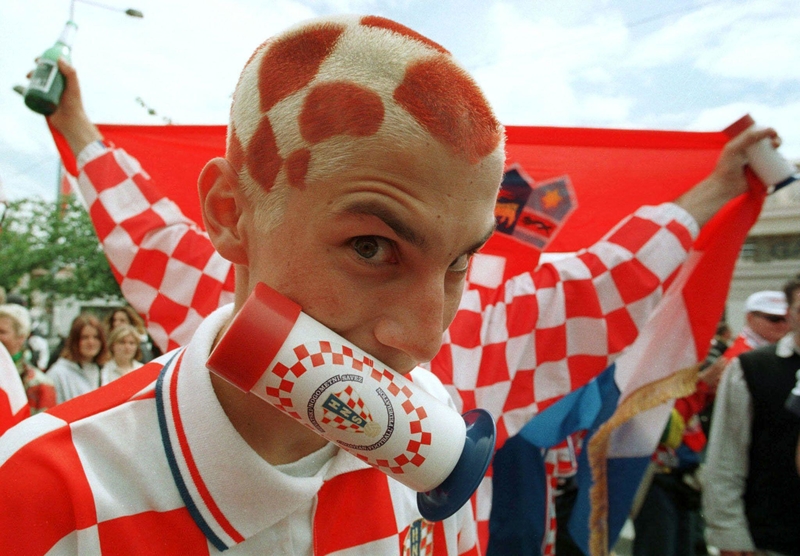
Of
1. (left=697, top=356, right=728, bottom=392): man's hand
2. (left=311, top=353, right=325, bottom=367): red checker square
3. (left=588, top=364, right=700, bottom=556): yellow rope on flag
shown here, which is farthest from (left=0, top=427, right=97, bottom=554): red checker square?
(left=697, top=356, right=728, bottom=392): man's hand

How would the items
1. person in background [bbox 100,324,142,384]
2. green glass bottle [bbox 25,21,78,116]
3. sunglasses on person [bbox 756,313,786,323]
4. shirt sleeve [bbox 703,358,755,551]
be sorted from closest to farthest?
green glass bottle [bbox 25,21,78,116] → shirt sleeve [bbox 703,358,755,551] → sunglasses on person [bbox 756,313,786,323] → person in background [bbox 100,324,142,384]

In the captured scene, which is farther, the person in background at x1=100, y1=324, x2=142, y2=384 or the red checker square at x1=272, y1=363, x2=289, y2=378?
the person in background at x1=100, y1=324, x2=142, y2=384

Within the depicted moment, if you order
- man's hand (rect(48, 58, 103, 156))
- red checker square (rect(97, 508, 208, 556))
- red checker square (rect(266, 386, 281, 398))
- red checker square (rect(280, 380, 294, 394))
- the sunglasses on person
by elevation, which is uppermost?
man's hand (rect(48, 58, 103, 156))

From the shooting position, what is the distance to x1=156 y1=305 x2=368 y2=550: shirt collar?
895 mm

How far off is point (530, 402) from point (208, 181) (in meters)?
1.50

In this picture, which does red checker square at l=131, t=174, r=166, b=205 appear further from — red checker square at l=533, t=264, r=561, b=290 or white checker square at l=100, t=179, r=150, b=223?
red checker square at l=533, t=264, r=561, b=290

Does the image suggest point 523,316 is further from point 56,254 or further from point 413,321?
point 56,254

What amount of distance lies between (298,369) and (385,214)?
25 cm

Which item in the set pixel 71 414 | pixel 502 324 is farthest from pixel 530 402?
pixel 71 414

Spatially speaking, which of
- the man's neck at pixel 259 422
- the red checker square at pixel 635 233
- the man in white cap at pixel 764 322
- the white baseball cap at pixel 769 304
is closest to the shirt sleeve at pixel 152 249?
the man's neck at pixel 259 422

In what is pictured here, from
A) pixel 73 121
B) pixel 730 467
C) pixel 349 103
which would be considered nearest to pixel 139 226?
pixel 73 121

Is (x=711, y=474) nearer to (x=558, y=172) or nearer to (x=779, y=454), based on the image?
(x=779, y=454)

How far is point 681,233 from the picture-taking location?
211 centimetres

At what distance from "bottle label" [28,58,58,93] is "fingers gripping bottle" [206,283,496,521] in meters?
1.70
